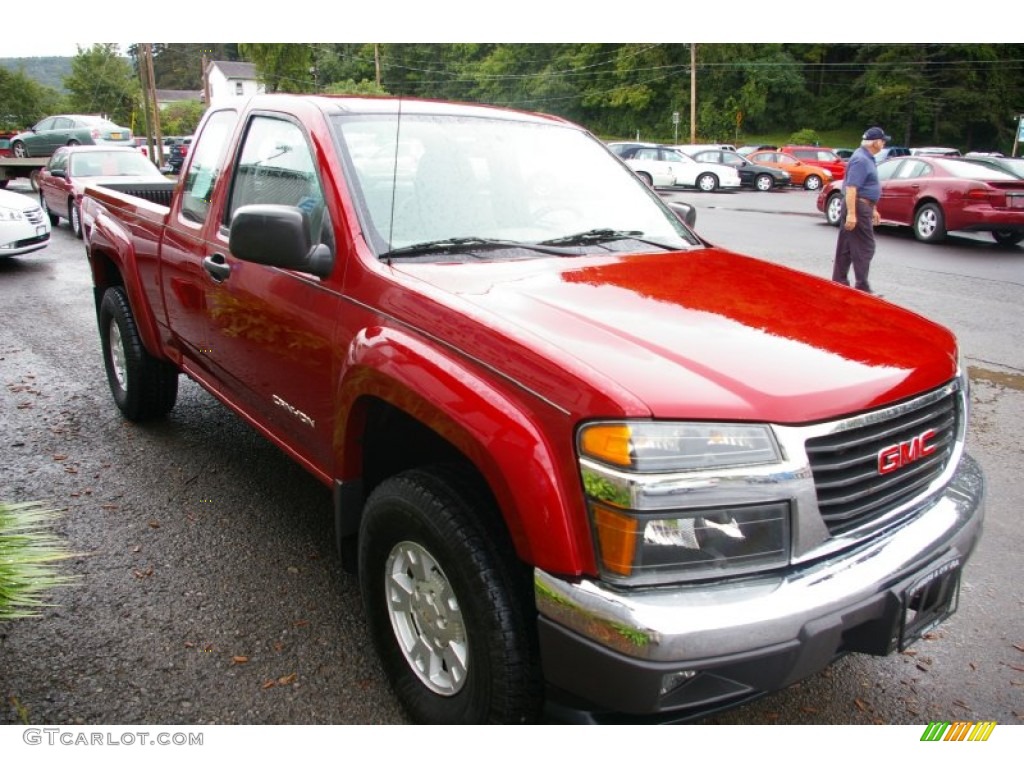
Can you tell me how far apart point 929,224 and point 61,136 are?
1159 inches

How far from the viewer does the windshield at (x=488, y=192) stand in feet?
9.48

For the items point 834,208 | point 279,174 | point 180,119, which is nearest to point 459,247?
point 279,174

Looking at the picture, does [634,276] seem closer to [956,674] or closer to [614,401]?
[614,401]

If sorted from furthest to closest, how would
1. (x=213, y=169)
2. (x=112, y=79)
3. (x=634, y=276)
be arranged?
1. (x=112, y=79)
2. (x=213, y=169)
3. (x=634, y=276)

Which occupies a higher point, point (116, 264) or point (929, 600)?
point (116, 264)

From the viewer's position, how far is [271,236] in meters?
2.59

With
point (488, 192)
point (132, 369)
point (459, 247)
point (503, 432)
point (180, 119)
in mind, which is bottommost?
point (132, 369)

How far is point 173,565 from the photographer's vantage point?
3441 mm

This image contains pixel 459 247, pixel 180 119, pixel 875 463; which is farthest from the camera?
pixel 180 119

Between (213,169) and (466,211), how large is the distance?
1.53 meters

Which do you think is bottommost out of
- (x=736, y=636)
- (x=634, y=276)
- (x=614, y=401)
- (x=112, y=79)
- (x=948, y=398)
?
(x=736, y=636)

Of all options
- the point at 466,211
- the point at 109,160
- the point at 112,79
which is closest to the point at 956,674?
the point at 466,211
